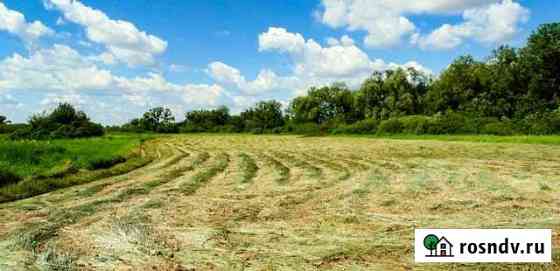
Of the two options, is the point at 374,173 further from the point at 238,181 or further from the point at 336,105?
the point at 336,105

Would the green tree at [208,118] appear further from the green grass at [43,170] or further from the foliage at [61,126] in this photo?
the green grass at [43,170]

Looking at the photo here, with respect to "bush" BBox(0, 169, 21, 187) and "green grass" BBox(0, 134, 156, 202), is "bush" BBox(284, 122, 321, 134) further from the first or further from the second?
"bush" BBox(0, 169, 21, 187)

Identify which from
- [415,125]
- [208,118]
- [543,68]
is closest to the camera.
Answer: [415,125]

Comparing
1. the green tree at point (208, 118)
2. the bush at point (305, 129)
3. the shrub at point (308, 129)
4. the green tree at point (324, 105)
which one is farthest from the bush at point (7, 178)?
the green tree at point (208, 118)

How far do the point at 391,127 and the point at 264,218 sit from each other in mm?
51005

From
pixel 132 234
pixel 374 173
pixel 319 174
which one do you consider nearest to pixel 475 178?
pixel 374 173

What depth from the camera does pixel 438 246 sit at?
20.0ft

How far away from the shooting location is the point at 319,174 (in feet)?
51.4

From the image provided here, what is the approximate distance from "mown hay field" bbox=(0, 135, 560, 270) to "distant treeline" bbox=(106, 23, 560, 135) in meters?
35.6

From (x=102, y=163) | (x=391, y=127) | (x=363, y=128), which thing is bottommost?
(x=102, y=163)

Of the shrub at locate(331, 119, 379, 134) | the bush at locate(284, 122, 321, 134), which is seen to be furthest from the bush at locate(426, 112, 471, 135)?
the bush at locate(284, 122, 321, 134)

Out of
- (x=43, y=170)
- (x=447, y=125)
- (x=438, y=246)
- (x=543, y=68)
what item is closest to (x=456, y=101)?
(x=543, y=68)

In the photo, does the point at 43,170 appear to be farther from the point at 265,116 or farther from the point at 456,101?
the point at 265,116

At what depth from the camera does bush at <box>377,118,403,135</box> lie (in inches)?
2243
